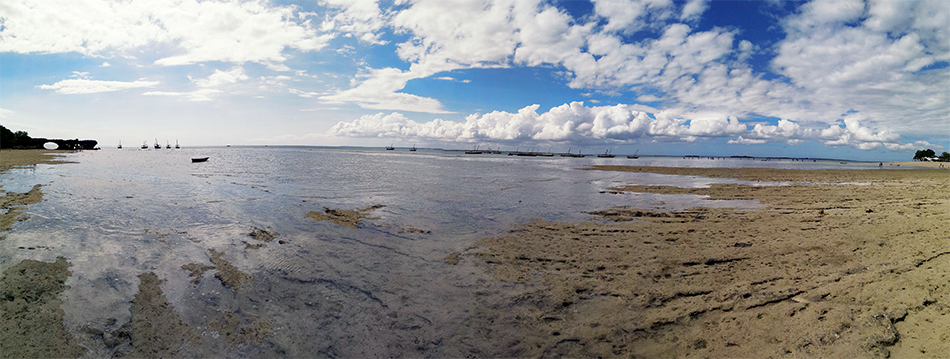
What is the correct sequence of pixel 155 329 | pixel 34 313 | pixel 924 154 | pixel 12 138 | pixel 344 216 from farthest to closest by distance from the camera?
pixel 924 154 < pixel 12 138 < pixel 344 216 < pixel 34 313 < pixel 155 329

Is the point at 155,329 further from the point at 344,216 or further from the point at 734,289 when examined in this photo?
the point at 734,289

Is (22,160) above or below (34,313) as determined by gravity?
above

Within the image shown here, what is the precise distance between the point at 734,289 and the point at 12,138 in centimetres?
15780

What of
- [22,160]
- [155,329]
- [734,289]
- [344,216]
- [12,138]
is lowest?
[155,329]

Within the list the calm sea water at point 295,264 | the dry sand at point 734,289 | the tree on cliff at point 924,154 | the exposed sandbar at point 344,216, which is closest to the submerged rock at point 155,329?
the calm sea water at point 295,264

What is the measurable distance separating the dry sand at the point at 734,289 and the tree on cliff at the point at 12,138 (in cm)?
13729

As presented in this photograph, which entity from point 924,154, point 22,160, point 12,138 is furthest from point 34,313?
point 924,154

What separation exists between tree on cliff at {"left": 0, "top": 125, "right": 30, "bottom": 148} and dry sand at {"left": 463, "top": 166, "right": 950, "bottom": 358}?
5405 inches

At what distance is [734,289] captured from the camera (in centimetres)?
695

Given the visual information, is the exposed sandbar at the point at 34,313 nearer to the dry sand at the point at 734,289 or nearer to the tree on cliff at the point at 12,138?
the dry sand at the point at 734,289

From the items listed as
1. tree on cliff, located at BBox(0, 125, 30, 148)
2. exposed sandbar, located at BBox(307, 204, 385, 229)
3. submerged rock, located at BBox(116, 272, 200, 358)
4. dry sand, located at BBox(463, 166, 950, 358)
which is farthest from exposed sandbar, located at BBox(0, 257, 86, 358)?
tree on cliff, located at BBox(0, 125, 30, 148)

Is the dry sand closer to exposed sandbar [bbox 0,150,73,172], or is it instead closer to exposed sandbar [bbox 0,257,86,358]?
exposed sandbar [bbox 0,257,86,358]

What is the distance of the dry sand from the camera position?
17.0ft

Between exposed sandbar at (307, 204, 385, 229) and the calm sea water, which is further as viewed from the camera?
exposed sandbar at (307, 204, 385, 229)
